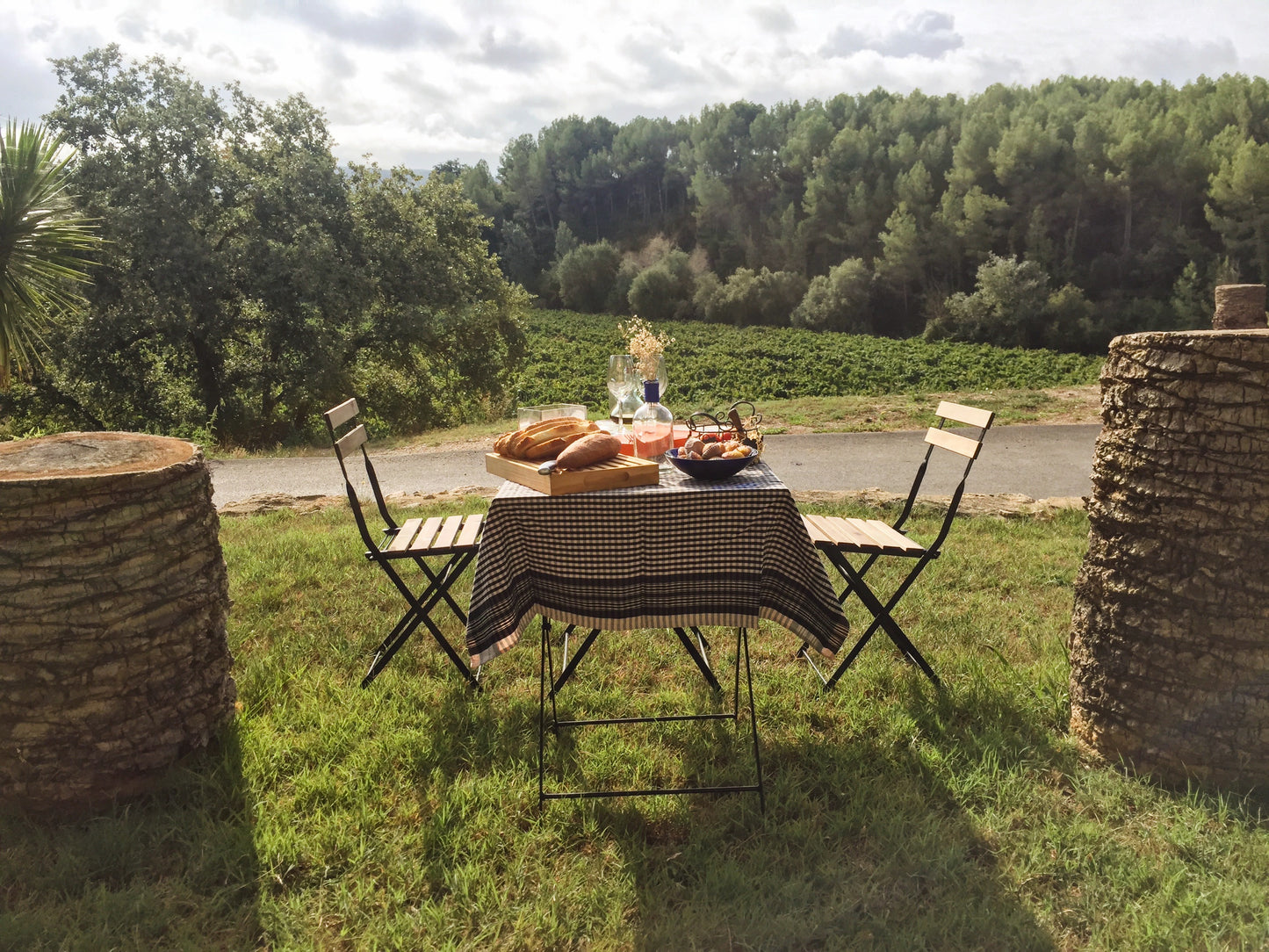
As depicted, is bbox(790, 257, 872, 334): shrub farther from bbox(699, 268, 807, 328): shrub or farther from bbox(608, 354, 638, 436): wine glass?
bbox(608, 354, 638, 436): wine glass

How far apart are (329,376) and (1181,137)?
1411 inches

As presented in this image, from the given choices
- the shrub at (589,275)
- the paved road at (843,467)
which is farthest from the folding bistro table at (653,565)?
the shrub at (589,275)

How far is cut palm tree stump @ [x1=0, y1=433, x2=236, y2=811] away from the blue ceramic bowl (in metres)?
1.68

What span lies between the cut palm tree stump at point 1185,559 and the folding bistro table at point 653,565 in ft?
3.41

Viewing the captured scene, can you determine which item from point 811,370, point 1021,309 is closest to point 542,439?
point 811,370

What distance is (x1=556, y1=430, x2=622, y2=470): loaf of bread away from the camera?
2541mm

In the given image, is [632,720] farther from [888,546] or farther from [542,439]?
[888,546]

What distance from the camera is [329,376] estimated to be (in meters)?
14.8

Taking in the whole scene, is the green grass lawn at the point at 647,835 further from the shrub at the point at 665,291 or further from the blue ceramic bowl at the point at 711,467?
the shrub at the point at 665,291

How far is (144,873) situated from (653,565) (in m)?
1.77

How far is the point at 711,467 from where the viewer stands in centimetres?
257

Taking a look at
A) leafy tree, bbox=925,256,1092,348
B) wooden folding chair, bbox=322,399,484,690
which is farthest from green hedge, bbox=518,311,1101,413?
wooden folding chair, bbox=322,399,484,690

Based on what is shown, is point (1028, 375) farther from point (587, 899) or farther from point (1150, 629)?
point (587, 899)

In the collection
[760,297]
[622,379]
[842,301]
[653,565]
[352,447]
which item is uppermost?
[760,297]
